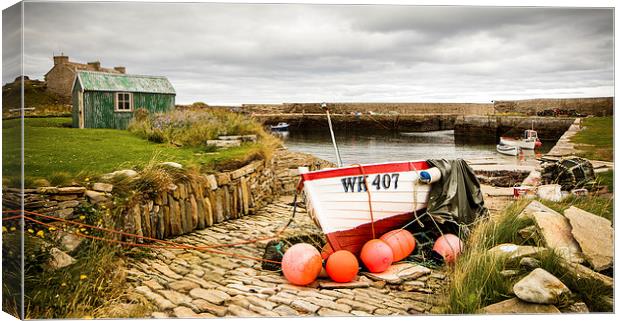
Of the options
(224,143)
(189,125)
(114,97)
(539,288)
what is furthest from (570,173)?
(114,97)

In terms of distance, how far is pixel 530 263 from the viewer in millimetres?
5723

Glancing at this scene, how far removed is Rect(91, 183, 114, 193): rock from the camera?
5.85 metres

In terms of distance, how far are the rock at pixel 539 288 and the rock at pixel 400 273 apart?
106 cm

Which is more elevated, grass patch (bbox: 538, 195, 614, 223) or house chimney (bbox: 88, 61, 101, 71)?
house chimney (bbox: 88, 61, 101, 71)

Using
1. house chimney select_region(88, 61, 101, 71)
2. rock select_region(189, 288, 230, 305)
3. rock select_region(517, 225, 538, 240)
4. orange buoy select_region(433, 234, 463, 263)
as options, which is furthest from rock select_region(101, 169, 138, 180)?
rock select_region(517, 225, 538, 240)

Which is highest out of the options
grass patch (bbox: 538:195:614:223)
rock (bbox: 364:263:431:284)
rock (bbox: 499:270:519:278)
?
grass patch (bbox: 538:195:614:223)

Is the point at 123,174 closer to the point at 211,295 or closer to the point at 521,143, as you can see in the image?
the point at 211,295

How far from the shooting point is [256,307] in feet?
18.2

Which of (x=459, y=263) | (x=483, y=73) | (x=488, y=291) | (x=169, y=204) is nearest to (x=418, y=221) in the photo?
(x=459, y=263)

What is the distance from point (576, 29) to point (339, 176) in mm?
2789

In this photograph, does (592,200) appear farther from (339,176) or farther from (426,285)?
(339,176)

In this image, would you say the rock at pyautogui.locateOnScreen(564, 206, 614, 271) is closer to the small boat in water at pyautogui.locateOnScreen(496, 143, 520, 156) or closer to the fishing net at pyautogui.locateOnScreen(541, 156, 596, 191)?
the fishing net at pyautogui.locateOnScreen(541, 156, 596, 191)

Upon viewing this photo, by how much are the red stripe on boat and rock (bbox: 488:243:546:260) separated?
1.27 metres

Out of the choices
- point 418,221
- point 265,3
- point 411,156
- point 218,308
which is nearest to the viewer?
point 218,308
